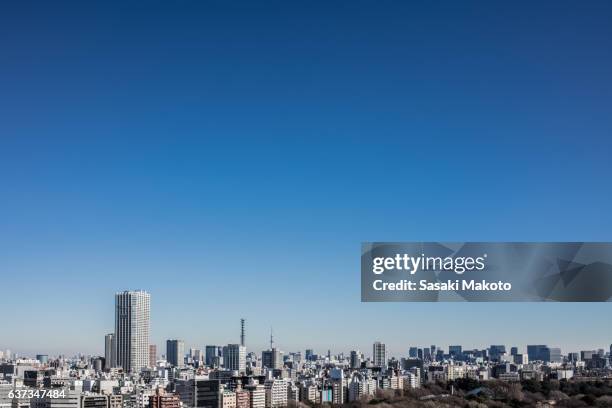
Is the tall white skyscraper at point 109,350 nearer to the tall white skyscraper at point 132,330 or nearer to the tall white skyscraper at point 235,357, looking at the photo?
the tall white skyscraper at point 132,330

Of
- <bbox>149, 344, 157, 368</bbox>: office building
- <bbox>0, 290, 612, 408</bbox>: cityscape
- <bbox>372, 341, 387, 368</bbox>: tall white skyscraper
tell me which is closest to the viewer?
<bbox>0, 290, 612, 408</bbox>: cityscape

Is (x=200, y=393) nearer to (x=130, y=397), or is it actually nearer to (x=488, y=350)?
(x=130, y=397)

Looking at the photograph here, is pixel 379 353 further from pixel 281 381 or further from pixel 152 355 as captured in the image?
pixel 281 381

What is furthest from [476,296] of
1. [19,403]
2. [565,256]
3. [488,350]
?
[488,350]

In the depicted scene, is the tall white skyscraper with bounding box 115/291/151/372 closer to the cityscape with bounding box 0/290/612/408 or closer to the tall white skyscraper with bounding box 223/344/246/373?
the cityscape with bounding box 0/290/612/408

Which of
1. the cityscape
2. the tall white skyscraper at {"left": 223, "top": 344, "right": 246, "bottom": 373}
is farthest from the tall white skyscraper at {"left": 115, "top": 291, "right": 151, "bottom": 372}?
the tall white skyscraper at {"left": 223, "top": 344, "right": 246, "bottom": 373}

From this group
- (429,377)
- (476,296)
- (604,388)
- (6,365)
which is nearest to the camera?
(476,296)

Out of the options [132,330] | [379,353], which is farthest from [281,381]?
[132,330]
